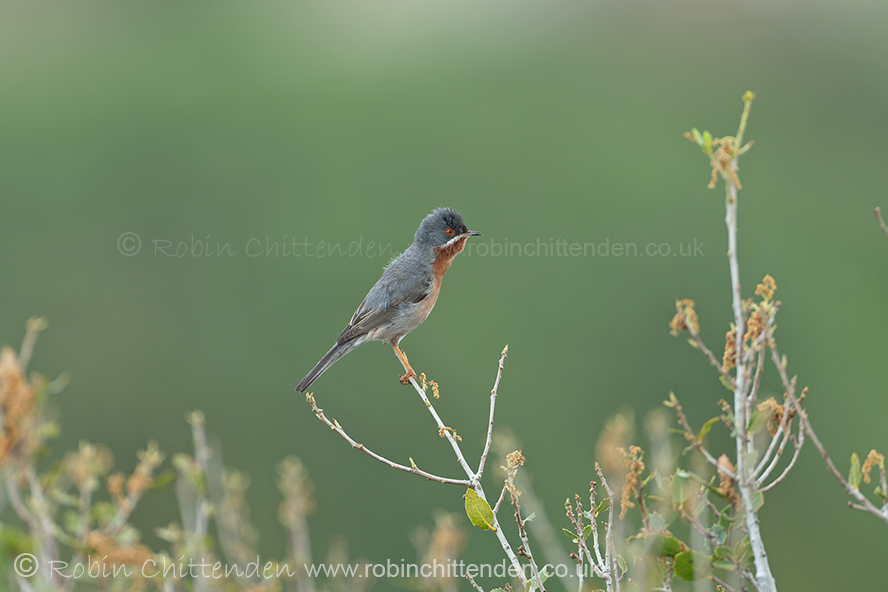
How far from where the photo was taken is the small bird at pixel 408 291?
5090 mm

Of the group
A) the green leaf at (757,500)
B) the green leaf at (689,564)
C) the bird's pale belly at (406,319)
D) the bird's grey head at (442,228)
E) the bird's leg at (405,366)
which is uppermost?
the bird's grey head at (442,228)

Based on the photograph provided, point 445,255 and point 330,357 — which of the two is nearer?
point 330,357

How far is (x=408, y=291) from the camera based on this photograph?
5.23 metres

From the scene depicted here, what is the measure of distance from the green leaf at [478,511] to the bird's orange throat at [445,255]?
2.80 metres

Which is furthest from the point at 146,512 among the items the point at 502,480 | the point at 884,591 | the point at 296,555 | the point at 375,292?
the point at 884,591

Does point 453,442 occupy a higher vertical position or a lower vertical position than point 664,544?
higher

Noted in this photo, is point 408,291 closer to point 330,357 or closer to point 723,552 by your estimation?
point 330,357

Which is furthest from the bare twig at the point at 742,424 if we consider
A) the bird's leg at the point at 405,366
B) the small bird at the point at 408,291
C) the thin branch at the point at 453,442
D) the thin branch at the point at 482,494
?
the small bird at the point at 408,291

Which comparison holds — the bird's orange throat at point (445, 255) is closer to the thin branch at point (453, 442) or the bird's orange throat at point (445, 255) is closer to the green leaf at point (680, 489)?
the thin branch at point (453, 442)

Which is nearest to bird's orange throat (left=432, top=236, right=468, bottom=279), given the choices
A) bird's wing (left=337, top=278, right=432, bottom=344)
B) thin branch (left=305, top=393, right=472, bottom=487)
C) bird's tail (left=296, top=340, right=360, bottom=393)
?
bird's wing (left=337, top=278, right=432, bottom=344)

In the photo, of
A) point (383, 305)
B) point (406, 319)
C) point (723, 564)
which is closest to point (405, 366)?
point (406, 319)

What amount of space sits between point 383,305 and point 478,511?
8.86 feet

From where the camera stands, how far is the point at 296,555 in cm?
301

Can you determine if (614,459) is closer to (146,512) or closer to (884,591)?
(146,512)
